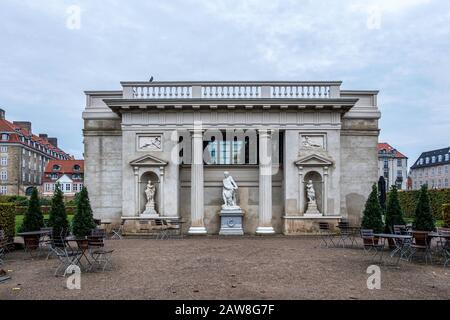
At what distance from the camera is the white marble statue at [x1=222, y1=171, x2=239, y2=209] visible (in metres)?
21.6

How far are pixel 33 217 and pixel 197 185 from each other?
811 cm

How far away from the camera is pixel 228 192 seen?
21578 millimetres

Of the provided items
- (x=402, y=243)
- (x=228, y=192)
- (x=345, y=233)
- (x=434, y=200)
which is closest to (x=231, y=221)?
(x=228, y=192)

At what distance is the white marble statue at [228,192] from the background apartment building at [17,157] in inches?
2462

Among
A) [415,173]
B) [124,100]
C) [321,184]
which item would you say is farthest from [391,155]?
[124,100]

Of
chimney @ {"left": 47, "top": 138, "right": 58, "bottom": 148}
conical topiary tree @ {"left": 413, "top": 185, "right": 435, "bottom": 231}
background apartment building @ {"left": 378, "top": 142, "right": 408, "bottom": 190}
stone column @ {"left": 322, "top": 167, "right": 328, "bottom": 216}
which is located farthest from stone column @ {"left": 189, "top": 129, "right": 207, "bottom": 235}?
chimney @ {"left": 47, "top": 138, "right": 58, "bottom": 148}

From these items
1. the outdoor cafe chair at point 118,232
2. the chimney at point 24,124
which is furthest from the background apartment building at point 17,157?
the outdoor cafe chair at point 118,232

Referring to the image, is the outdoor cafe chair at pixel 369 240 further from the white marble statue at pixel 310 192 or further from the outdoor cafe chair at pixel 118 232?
the outdoor cafe chair at pixel 118 232

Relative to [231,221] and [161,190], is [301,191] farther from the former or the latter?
[161,190]

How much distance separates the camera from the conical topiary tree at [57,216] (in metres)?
16.6

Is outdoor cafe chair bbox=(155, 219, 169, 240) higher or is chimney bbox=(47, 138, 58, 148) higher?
chimney bbox=(47, 138, 58, 148)

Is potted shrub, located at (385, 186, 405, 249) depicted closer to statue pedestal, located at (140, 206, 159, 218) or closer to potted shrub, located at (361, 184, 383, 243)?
potted shrub, located at (361, 184, 383, 243)

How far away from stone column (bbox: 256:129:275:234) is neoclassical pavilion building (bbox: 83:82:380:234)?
0.05 m
